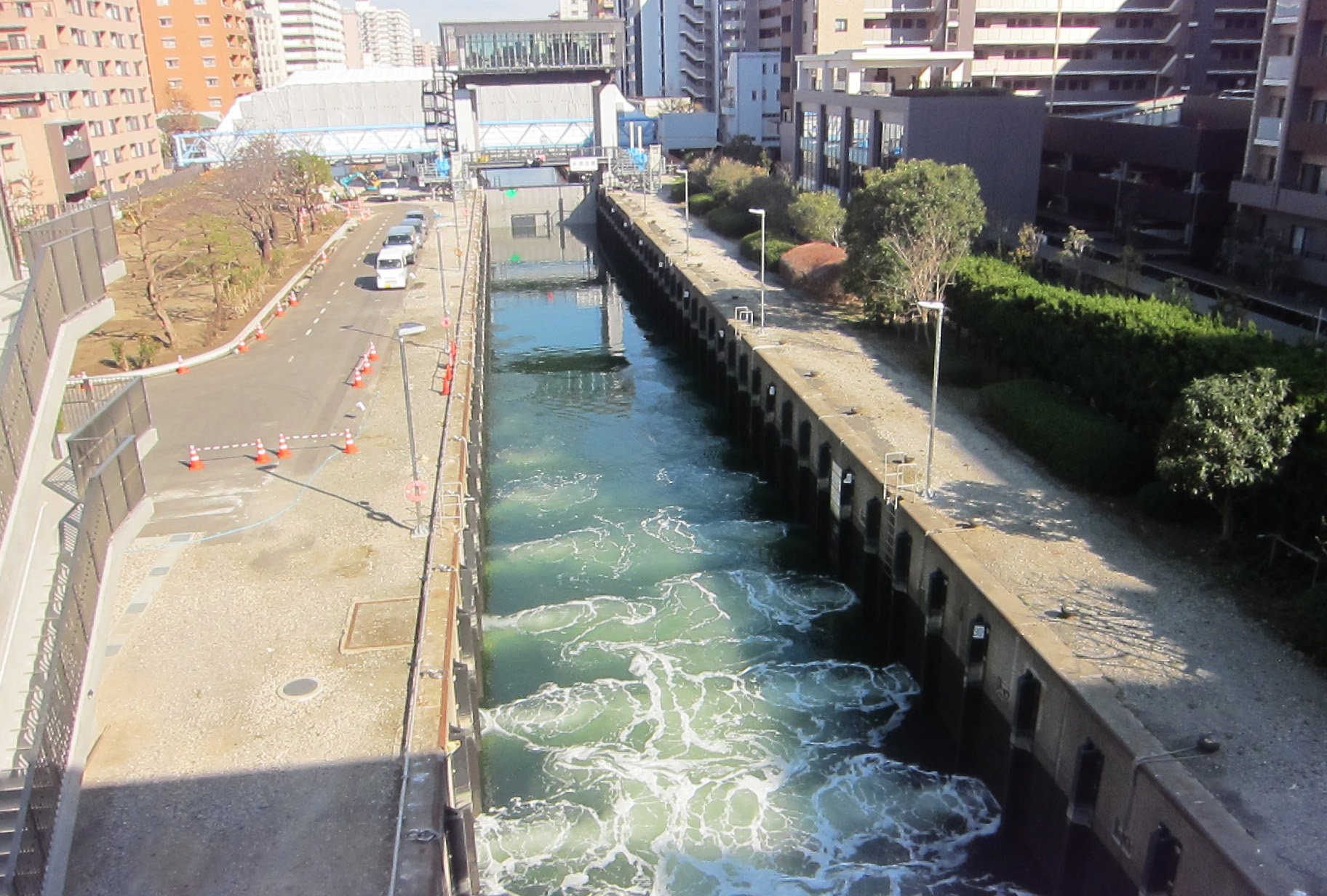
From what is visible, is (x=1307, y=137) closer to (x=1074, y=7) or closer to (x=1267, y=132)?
(x=1267, y=132)

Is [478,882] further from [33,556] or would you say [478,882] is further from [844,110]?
[844,110]

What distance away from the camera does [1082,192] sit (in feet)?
184

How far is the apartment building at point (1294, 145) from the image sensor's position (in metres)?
37.7

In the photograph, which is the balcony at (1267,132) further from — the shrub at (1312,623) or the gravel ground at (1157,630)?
the shrub at (1312,623)

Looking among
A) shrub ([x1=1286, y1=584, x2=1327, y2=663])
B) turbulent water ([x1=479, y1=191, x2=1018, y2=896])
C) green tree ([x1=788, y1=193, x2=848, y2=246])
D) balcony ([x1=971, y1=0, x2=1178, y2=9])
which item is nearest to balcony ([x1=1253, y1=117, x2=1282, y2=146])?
green tree ([x1=788, y1=193, x2=848, y2=246])

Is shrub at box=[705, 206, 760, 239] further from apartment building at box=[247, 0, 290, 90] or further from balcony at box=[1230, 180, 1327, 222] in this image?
apartment building at box=[247, 0, 290, 90]

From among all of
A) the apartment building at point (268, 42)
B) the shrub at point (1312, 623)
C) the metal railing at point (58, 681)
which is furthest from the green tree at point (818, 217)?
the apartment building at point (268, 42)

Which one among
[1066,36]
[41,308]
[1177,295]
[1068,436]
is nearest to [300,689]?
[41,308]

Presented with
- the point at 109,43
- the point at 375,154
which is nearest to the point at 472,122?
the point at 375,154

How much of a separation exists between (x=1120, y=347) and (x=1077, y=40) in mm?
57416

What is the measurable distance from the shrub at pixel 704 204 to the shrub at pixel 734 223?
13.8ft

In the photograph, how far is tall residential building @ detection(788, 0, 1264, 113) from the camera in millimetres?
68375

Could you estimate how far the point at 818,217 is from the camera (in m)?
44.3

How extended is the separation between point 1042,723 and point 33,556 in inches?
499
